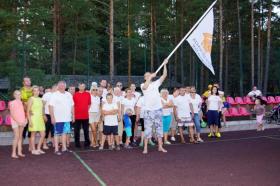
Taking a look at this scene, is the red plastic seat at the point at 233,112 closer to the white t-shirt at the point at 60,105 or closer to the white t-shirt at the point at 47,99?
the white t-shirt at the point at 47,99

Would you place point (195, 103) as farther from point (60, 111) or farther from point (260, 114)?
point (60, 111)

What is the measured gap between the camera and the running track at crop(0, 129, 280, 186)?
6859 millimetres

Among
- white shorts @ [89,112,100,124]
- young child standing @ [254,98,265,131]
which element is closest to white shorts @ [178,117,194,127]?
white shorts @ [89,112,100,124]

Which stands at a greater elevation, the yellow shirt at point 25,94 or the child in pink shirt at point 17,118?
the yellow shirt at point 25,94

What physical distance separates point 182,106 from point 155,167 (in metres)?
4.28

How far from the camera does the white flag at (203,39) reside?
37.6 ft

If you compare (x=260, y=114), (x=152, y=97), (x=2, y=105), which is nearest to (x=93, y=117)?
(x=152, y=97)

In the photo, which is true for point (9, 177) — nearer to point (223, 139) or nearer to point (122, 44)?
point (223, 139)

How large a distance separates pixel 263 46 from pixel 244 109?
22658 mm

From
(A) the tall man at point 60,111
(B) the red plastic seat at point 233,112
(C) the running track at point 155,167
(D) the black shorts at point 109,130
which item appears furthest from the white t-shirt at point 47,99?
(B) the red plastic seat at point 233,112

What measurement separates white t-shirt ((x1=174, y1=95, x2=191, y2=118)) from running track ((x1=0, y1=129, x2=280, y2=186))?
1.24 meters

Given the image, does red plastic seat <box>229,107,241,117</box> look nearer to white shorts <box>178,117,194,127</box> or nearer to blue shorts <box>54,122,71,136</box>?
white shorts <box>178,117,194,127</box>

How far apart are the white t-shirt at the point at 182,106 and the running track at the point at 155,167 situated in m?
1.24

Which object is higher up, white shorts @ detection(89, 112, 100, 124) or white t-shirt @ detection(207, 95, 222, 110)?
white t-shirt @ detection(207, 95, 222, 110)
